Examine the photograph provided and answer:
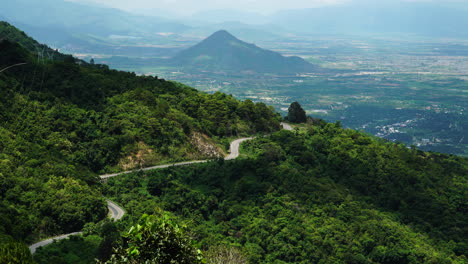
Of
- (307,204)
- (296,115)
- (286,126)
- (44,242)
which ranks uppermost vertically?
(296,115)

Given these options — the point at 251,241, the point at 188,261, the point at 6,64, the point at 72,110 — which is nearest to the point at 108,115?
the point at 72,110

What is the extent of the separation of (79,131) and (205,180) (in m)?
18.9

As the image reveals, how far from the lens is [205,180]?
2425 inches

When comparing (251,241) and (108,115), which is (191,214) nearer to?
(251,241)

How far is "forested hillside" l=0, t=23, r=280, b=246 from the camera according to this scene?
4559 centimetres

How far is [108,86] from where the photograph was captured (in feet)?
254

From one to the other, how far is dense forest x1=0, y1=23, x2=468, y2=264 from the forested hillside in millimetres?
186

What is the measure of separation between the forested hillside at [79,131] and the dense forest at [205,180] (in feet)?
0.61

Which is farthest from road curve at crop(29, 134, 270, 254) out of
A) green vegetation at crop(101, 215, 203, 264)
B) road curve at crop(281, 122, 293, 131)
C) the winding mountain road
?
green vegetation at crop(101, 215, 203, 264)

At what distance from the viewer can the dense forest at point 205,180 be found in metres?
46.2

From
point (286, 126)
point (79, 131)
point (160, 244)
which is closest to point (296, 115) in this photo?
point (286, 126)

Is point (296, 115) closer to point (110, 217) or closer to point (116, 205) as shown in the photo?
point (116, 205)

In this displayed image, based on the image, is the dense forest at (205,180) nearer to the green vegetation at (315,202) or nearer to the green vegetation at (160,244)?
the green vegetation at (315,202)

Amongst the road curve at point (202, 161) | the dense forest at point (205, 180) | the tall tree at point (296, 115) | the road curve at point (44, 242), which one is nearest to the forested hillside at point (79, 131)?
the dense forest at point (205, 180)
